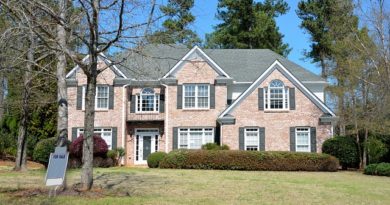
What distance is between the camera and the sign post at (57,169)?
→ 38.7 ft

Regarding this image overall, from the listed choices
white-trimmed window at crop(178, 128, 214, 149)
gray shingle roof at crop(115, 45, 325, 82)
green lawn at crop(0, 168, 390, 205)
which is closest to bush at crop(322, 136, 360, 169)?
gray shingle roof at crop(115, 45, 325, 82)

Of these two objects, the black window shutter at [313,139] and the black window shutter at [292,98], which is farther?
the black window shutter at [292,98]

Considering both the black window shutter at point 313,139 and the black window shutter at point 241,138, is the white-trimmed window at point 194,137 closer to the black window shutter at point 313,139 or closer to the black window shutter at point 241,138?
the black window shutter at point 241,138

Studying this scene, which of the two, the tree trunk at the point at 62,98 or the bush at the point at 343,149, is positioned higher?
the tree trunk at the point at 62,98

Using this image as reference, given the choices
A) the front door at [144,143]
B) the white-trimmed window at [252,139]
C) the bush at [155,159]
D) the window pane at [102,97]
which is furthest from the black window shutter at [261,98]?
the window pane at [102,97]

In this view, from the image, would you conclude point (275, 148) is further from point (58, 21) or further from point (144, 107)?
point (58, 21)

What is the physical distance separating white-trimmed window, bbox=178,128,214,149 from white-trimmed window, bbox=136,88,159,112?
8.76 feet

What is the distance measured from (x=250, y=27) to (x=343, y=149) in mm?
25897

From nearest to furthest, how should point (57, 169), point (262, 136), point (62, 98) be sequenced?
point (57, 169) → point (62, 98) → point (262, 136)

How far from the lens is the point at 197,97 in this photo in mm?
32656

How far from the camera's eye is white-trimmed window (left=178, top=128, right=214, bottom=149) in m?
32.3

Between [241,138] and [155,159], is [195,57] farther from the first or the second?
[155,159]

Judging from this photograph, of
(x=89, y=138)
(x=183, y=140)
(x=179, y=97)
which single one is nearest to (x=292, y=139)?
(x=183, y=140)

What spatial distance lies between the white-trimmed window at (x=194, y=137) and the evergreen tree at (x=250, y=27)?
63.0 ft
